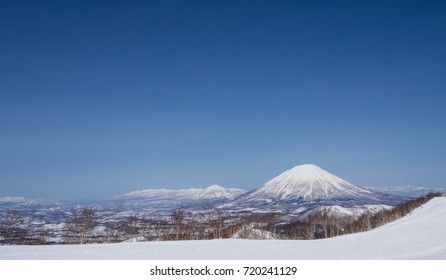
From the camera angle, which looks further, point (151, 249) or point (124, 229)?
point (124, 229)

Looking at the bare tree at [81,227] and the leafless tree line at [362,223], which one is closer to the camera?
the bare tree at [81,227]

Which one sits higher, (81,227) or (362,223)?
(81,227)

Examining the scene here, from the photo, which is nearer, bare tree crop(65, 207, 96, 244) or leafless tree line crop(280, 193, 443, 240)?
bare tree crop(65, 207, 96, 244)

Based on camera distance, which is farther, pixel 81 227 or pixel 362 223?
pixel 362 223

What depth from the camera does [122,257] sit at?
45.8 feet

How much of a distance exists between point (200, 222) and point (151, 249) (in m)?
45.4
